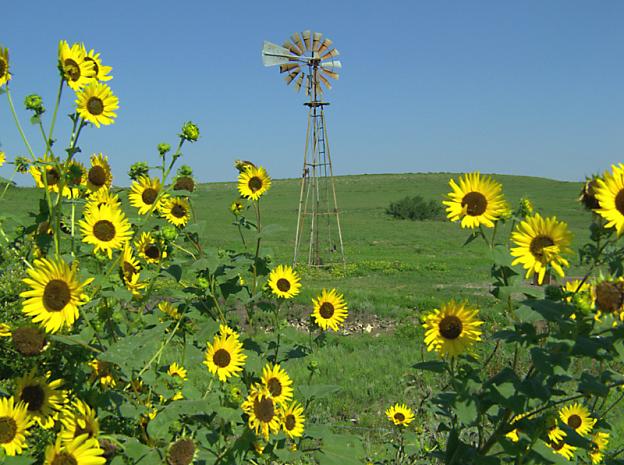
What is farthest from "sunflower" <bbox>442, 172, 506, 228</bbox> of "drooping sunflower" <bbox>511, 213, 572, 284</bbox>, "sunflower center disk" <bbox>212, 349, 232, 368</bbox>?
"sunflower center disk" <bbox>212, 349, 232, 368</bbox>

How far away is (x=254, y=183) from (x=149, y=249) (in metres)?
0.72

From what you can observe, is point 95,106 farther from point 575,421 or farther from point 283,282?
point 575,421

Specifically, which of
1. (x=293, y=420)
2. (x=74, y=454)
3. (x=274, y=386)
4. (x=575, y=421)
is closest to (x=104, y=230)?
(x=74, y=454)

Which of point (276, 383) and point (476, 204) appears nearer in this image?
point (476, 204)

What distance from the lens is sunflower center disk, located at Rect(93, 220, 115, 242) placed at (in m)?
2.10

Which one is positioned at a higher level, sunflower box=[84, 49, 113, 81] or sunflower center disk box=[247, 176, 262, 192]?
sunflower box=[84, 49, 113, 81]

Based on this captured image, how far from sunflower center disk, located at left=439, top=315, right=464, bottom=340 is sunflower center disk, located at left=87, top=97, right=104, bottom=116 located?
144 cm

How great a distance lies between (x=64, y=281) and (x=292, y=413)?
1.23 m

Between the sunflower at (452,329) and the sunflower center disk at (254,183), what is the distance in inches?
51.4

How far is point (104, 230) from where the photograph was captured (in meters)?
2.10

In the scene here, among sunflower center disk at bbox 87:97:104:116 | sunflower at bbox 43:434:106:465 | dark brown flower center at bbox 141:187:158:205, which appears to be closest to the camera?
sunflower at bbox 43:434:106:465

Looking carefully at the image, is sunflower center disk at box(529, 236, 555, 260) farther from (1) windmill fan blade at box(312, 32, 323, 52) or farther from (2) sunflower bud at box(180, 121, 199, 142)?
(1) windmill fan blade at box(312, 32, 323, 52)

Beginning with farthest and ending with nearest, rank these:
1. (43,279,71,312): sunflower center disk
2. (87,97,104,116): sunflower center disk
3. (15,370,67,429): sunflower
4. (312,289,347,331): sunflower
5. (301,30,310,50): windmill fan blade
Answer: (301,30,310,50): windmill fan blade → (312,289,347,331): sunflower → (87,97,104,116): sunflower center disk → (15,370,67,429): sunflower → (43,279,71,312): sunflower center disk

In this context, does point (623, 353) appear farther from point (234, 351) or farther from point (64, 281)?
point (64, 281)
